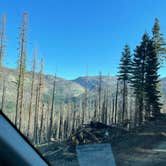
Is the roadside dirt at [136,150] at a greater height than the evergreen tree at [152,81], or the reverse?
the evergreen tree at [152,81]

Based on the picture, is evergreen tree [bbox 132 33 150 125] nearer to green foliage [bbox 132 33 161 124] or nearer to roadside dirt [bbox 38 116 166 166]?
green foliage [bbox 132 33 161 124]

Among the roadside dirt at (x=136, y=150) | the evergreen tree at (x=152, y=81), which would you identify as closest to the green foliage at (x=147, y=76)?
the evergreen tree at (x=152, y=81)

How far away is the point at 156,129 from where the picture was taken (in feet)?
95.0

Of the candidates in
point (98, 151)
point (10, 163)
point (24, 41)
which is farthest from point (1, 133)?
point (24, 41)

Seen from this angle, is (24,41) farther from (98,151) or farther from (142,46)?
(98,151)

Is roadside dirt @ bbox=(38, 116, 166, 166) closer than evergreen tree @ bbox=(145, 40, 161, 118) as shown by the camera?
Yes

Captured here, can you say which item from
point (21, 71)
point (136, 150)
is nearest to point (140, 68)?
point (21, 71)

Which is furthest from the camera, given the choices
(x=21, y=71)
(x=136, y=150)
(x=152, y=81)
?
(x=152, y=81)

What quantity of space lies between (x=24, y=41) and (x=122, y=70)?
19.5 metres

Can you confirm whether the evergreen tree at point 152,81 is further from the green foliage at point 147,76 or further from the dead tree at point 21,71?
the dead tree at point 21,71

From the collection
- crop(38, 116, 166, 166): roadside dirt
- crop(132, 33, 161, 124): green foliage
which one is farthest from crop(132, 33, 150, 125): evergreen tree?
crop(38, 116, 166, 166): roadside dirt

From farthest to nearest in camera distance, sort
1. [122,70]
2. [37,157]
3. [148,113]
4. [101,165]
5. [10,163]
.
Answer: [122,70]
[148,113]
[101,165]
[37,157]
[10,163]

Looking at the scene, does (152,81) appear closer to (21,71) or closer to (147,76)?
(147,76)

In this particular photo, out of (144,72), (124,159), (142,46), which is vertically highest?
(142,46)
